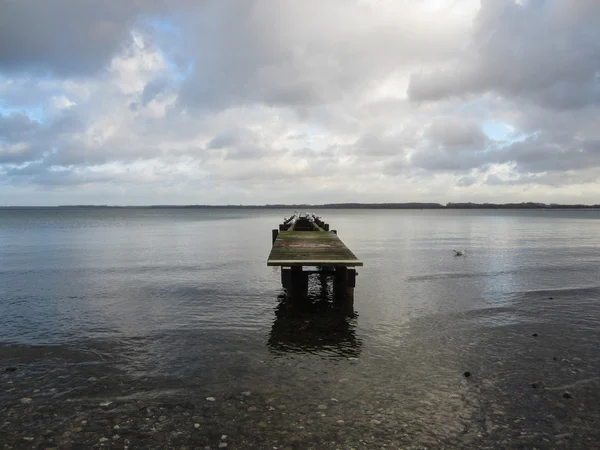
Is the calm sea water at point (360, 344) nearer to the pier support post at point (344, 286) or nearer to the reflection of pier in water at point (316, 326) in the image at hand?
the reflection of pier in water at point (316, 326)

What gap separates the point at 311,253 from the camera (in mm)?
17781

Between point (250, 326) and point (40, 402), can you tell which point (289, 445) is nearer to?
point (40, 402)

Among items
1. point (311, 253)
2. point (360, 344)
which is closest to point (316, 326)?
point (360, 344)

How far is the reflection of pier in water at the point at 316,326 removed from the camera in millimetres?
11672

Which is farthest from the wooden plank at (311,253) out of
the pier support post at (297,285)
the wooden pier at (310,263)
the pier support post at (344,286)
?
the pier support post at (297,285)

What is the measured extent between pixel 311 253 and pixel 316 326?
14.4 ft

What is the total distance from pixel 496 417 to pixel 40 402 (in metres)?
8.42

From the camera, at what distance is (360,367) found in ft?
33.4

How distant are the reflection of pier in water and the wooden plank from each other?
1.66 metres

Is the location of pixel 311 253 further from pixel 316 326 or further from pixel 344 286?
pixel 316 326

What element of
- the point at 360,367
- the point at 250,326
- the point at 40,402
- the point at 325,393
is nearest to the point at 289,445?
the point at 325,393

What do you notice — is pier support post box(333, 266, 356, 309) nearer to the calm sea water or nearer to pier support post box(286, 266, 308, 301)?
the calm sea water

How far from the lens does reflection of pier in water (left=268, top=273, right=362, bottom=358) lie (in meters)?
11.7

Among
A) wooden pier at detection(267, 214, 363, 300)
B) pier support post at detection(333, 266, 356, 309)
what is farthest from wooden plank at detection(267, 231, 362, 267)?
pier support post at detection(333, 266, 356, 309)
